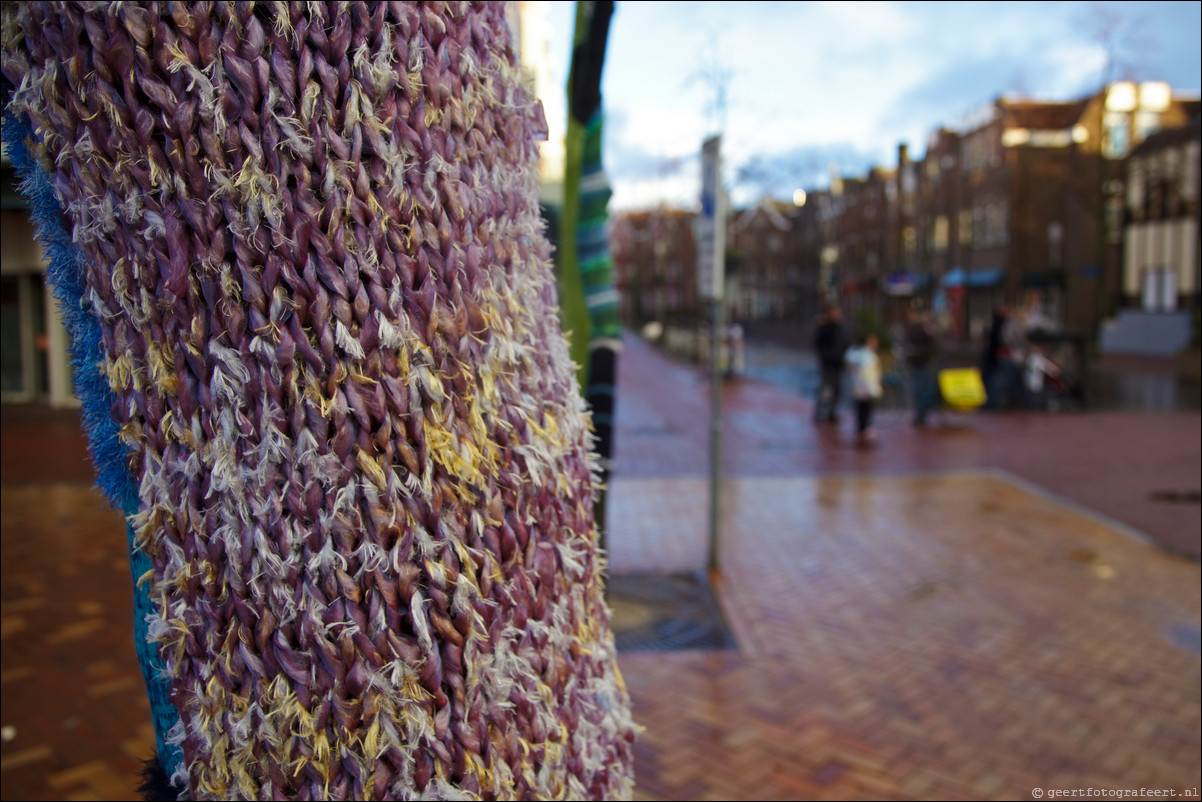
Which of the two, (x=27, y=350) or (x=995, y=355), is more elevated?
(x=27, y=350)

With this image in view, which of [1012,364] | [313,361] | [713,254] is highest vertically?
[713,254]

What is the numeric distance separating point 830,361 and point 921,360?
5.08 feet

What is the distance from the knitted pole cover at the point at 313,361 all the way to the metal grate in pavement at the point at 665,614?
141 inches

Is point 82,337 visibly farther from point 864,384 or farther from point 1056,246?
point 1056,246

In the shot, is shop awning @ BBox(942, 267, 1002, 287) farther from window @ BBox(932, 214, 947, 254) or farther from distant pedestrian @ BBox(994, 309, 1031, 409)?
distant pedestrian @ BBox(994, 309, 1031, 409)

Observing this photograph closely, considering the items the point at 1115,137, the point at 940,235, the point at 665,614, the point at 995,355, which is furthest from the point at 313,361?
the point at 940,235

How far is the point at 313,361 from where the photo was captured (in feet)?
3.59

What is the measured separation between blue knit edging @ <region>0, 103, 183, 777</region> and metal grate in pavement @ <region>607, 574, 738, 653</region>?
11.9ft

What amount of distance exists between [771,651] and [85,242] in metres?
4.09

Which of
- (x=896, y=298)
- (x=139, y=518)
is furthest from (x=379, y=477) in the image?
(x=896, y=298)

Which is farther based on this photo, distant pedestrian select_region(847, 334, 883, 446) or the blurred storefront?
the blurred storefront

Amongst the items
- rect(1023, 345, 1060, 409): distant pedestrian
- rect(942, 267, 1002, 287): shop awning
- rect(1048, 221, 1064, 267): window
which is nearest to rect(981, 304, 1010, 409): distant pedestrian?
rect(1023, 345, 1060, 409): distant pedestrian

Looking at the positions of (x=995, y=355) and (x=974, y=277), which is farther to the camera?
(x=974, y=277)

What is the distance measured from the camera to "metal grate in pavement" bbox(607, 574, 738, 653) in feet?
15.8
